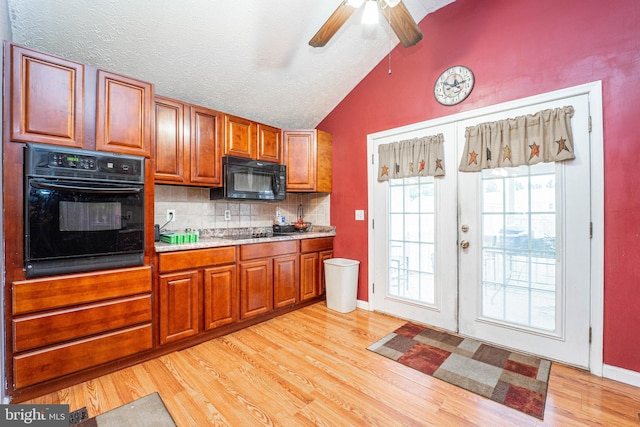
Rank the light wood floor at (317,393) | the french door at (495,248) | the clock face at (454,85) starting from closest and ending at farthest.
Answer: the light wood floor at (317,393) < the french door at (495,248) < the clock face at (454,85)

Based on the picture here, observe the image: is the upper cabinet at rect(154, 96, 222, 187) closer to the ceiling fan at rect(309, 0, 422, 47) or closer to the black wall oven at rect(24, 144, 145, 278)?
the black wall oven at rect(24, 144, 145, 278)

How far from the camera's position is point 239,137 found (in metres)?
3.04

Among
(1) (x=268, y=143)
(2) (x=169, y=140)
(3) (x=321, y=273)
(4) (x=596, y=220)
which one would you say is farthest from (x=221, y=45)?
(4) (x=596, y=220)

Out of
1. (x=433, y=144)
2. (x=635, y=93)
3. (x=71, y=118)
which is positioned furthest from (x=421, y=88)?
(x=71, y=118)

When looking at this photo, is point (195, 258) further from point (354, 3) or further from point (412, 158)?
point (412, 158)

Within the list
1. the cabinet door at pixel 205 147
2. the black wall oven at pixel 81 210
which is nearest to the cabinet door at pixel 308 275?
the cabinet door at pixel 205 147

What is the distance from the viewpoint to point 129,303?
2082 millimetres

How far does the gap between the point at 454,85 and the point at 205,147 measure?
8.20 ft

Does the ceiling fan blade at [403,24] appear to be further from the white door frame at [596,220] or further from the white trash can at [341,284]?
the white trash can at [341,284]

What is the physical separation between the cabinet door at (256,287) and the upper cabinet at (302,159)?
1086 mm

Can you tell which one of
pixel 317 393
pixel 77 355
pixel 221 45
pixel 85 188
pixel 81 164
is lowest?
pixel 317 393

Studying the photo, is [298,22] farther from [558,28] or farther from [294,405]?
[294,405]

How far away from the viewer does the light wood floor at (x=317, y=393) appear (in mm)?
1612

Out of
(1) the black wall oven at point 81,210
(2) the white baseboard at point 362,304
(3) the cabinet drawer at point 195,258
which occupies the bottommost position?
(2) the white baseboard at point 362,304
